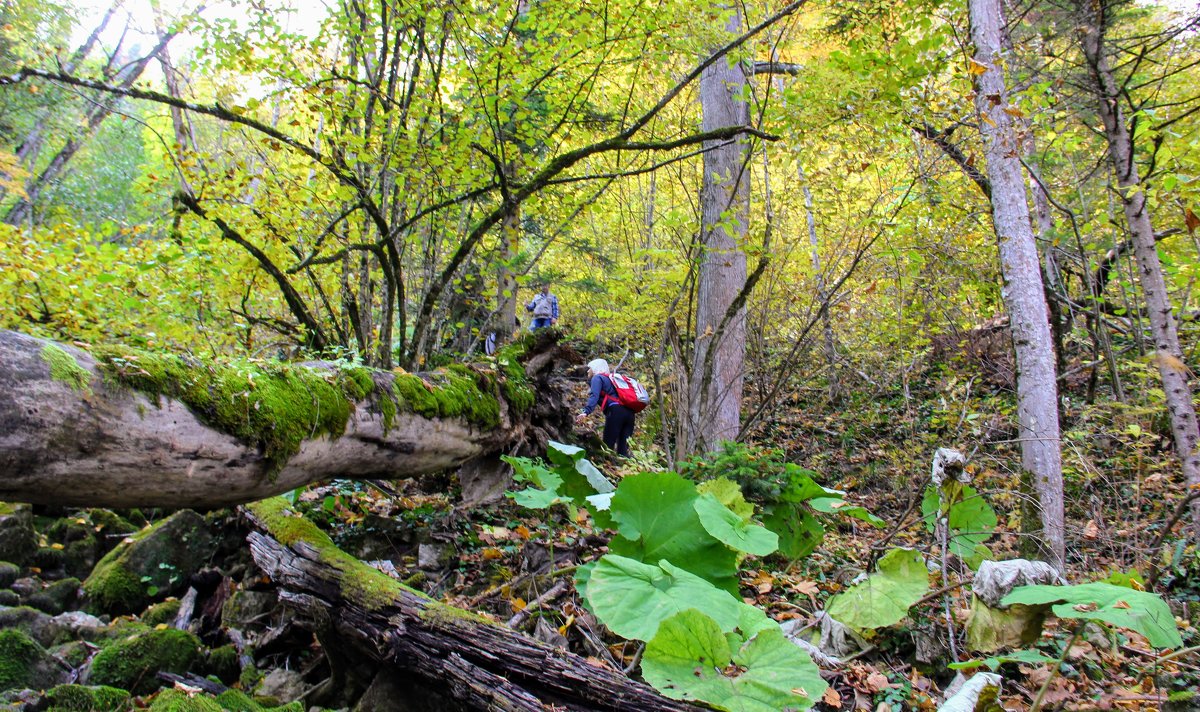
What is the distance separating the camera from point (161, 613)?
3732 mm

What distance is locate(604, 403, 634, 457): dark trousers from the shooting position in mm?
7117

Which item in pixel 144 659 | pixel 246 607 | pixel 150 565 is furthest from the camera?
pixel 150 565

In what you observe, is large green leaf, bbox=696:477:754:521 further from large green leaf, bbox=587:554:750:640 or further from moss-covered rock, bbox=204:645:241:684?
moss-covered rock, bbox=204:645:241:684

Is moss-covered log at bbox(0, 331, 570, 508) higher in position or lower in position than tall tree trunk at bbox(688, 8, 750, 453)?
lower

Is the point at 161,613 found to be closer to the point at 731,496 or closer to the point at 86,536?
the point at 86,536

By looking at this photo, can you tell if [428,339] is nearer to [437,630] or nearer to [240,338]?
[240,338]

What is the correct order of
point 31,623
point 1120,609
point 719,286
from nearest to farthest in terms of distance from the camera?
point 1120,609 < point 31,623 < point 719,286

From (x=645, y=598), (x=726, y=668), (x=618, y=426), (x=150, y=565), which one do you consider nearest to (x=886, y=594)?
(x=726, y=668)

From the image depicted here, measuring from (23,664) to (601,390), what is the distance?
547 centimetres

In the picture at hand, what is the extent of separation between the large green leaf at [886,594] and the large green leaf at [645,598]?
2.30 ft

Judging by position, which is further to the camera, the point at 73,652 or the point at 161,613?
the point at 161,613

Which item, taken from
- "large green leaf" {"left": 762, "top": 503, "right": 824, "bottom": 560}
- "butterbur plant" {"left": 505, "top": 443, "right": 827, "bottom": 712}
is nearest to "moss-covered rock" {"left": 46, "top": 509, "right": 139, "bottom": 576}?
"butterbur plant" {"left": 505, "top": 443, "right": 827, "bottom": 712}

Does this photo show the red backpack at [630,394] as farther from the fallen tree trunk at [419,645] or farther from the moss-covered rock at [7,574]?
the moss-covered rock at [7,574]

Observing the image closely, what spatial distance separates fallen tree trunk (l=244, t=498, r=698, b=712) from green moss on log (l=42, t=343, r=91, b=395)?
142 centimetres
